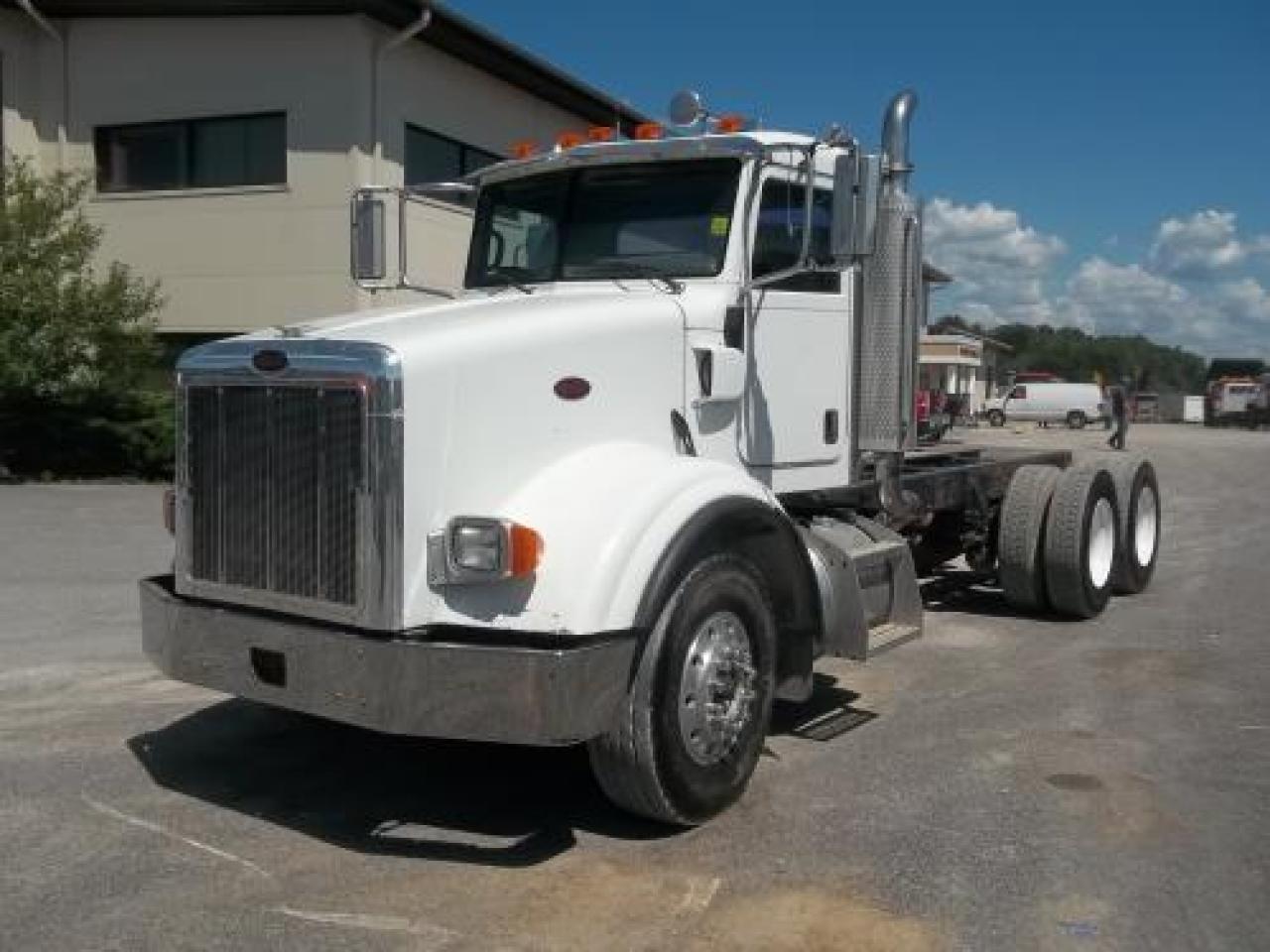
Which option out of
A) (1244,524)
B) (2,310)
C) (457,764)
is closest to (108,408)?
(2,310)

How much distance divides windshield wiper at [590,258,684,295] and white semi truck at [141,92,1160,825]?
0.4 inches

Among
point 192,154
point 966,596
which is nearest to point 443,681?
point 966,596

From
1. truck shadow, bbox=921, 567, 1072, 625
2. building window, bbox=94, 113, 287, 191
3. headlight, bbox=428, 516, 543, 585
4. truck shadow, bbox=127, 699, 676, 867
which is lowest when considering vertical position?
truck shadow, bbox=127, 699, 676, 867

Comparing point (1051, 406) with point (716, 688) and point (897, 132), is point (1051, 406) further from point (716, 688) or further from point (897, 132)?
point (716, 688)

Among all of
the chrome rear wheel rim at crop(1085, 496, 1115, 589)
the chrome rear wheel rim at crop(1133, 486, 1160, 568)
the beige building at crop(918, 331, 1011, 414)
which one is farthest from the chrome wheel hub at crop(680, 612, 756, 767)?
the beige building at crop(918, 331, 1011, 414)

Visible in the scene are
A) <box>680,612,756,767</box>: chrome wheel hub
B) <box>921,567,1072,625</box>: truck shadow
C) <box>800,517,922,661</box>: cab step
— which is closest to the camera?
<box>680,612,756,767</box>: chrome wheel hub

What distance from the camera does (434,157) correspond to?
1925cm

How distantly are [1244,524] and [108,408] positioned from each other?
14845mm

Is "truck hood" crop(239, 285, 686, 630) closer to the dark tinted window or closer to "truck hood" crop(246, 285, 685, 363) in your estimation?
"truck hood" crop(246, 285, 685, 363)

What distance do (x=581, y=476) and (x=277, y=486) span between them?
108 centimetres

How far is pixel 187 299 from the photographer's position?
18969mm

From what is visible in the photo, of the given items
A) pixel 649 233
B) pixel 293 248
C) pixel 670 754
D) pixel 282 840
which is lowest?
pixel 282 840

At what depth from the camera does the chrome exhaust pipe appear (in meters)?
6.76

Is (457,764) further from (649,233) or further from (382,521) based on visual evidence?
(649,233)
